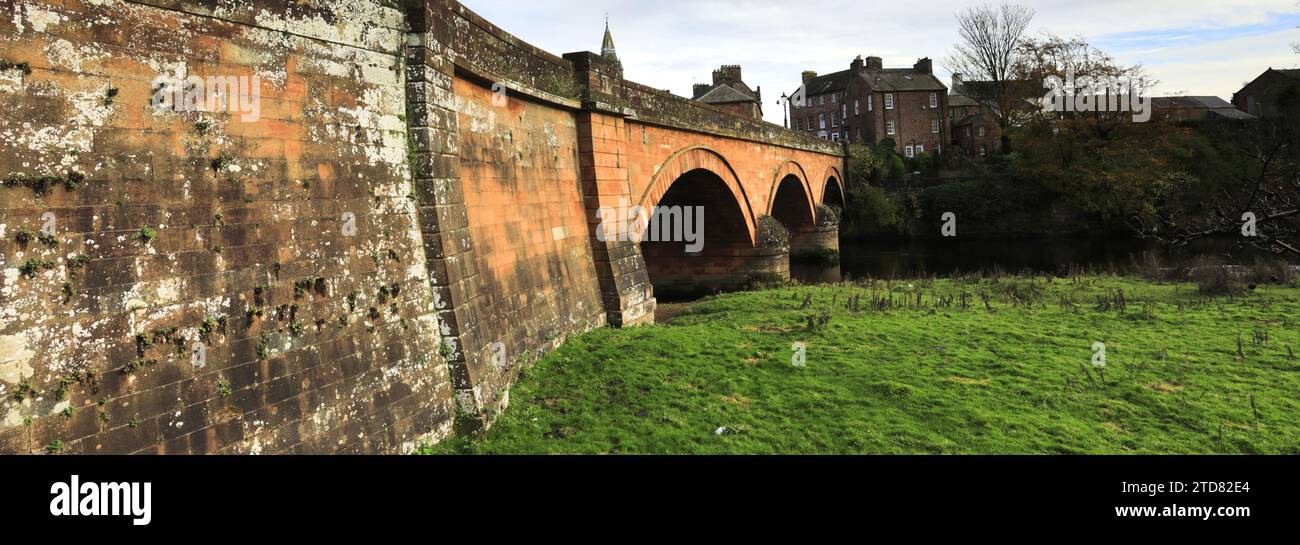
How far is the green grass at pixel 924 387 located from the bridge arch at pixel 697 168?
3.85 meters

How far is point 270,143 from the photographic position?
625 cm

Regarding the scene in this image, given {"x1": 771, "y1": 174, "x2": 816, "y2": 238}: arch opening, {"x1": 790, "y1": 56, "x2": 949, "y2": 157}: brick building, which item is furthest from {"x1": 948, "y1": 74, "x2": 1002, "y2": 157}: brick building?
{"x1": 771, "y1": 174, "x2": 816, "y2": 238}: arch opening

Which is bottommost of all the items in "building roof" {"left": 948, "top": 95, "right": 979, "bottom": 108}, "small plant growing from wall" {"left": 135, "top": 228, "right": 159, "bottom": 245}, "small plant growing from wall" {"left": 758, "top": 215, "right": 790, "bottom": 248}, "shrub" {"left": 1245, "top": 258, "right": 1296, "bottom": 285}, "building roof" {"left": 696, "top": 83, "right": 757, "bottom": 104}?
"shrub" {"left": 1245, "top": 258, "right": 1296, "bottom": 285}

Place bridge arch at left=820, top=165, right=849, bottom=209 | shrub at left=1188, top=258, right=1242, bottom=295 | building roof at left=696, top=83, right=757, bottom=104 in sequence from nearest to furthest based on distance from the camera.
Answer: shrub at left=1188, top=258, right=1242, bottom=295, bridge arch at left=820, top=165, right=849, bottom=209, building roof at left=696, top=83, right=757, bottom=104

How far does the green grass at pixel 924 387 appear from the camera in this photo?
23.4ft

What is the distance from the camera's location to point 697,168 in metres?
18.7

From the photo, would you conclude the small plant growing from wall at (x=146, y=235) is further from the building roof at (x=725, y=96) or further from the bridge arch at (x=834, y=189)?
the building roof at (x=725, y=96)

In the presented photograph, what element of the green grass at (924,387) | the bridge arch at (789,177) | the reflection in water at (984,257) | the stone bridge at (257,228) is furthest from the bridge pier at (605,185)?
the reflection in water at (984,257)

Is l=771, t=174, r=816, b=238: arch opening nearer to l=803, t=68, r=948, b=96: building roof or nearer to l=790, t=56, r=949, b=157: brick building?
l=790, t=56, r=949, b=157: brick building

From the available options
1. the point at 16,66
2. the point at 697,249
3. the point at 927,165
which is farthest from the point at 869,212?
the point at 16,66

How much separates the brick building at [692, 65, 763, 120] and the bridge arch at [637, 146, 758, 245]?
18.7m

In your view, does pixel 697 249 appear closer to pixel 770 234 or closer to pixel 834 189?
pixel 770 234

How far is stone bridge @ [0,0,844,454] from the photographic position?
508cm

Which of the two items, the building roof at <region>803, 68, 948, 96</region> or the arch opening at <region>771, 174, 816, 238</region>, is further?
the building roof at <region>803, 68, 948, 96</region>
